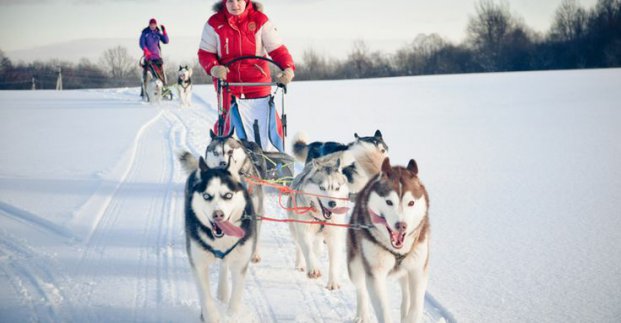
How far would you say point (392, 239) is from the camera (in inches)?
80.4

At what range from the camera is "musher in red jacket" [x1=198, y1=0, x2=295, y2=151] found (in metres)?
3.85

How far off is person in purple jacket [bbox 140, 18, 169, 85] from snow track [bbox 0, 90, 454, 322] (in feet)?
26.3

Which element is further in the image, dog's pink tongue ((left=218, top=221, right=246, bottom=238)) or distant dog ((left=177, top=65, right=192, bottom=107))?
distant dog ((left=177, top=65, right=192, bottom=107))

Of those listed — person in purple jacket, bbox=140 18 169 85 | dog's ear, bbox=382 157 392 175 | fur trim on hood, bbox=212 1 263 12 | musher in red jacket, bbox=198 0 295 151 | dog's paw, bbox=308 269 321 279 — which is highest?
person in purple jacket, bbox=140 18 169 85

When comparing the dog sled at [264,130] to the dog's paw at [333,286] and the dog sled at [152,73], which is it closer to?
the dog's paw at [333,286]

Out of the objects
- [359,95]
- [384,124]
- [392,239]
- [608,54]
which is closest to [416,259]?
[392,239]

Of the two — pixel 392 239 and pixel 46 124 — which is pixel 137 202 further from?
pixel 46 124

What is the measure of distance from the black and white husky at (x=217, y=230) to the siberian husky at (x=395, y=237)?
64cm

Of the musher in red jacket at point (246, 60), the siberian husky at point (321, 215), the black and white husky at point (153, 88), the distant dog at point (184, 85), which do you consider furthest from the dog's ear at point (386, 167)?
the black and white husky at point (153, 88)

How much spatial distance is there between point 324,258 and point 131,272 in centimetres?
132

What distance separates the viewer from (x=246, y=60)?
403 cm

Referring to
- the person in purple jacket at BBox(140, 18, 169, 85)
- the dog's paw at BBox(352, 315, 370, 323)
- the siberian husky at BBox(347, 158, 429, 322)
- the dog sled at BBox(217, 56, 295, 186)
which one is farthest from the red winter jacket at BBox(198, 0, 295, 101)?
the person in purple jacket at BBox(140, 18, 169, 85)

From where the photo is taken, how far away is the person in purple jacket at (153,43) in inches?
456

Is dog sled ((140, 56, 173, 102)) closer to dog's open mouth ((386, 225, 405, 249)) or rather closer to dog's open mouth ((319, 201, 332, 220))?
dog's open mouth ((319, 201, 332, 220))
